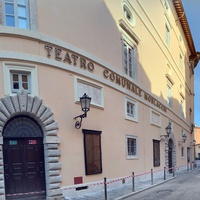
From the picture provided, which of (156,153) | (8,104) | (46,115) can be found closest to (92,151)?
(46,115)

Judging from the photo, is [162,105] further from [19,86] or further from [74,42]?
[19,86]

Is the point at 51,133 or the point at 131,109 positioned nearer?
the point at 51,133

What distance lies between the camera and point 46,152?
857cm

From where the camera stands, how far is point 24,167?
8.28 meters

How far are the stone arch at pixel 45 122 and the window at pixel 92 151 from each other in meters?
1.59

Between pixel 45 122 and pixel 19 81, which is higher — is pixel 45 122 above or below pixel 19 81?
below

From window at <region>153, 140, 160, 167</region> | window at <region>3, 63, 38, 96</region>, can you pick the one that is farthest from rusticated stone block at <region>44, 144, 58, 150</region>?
window at <region>153, 140, 160, 167</region>

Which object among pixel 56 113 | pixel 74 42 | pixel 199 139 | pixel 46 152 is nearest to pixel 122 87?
pixel 74 42

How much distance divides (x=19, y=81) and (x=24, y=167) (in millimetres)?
3081

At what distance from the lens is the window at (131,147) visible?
1340cm

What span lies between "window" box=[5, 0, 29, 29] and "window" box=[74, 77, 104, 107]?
117 inches

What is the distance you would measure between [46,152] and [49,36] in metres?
4.40

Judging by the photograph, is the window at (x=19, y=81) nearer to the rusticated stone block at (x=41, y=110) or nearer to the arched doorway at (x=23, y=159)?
the rusticated stone block at (x=41, y=110)

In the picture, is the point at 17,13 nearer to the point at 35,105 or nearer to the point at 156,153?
the point at 35,105
